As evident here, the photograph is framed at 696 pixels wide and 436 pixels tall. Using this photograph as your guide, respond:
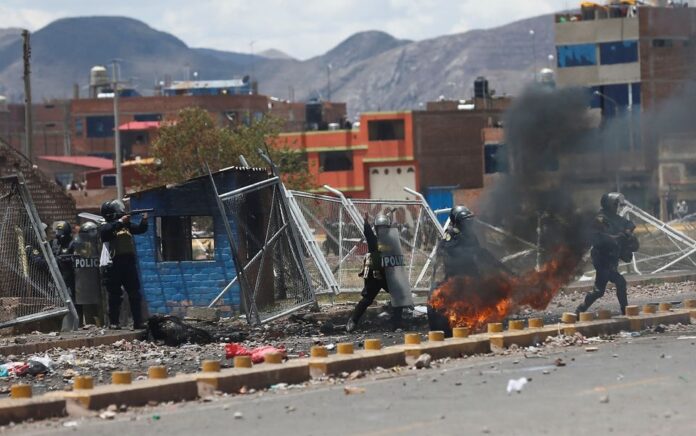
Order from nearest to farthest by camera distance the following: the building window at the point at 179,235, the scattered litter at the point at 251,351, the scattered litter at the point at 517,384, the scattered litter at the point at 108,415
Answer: the scattered litter at the point at 108,415 < the scattered litter at the point at 517,384 < the scattered litter at the point at 251,351 < the building window at the point at 179,235

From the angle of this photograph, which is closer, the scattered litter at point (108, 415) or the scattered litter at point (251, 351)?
the scattered litter at point (108, 415)

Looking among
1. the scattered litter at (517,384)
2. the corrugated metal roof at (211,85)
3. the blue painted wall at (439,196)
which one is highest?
the corrugated metal roof at (211,85)

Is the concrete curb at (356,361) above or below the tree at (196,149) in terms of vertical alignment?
below

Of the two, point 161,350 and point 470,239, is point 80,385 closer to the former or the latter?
point 161,350

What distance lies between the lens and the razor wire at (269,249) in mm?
19641

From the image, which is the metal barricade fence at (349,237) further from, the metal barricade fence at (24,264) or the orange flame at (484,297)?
the metal barricade fence at (24,264)

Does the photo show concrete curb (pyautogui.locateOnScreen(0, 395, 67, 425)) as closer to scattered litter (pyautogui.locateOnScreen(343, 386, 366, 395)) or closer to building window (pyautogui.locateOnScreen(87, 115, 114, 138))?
scattered litter (pyautogui.locateOnScreen(343, 386, 366, 395))

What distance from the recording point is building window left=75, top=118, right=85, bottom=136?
123 metres

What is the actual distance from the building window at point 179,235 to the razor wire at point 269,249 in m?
0.89

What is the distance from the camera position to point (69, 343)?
17453 mm

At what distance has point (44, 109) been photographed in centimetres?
14975

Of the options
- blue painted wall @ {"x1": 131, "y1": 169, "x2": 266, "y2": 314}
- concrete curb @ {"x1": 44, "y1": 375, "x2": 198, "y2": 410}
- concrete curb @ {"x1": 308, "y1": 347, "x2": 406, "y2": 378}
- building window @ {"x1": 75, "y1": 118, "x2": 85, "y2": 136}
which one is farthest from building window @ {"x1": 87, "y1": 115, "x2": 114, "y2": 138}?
concrete curb @ {"x1": 44, "y1": 375, "x2": 198, "y2": 410}

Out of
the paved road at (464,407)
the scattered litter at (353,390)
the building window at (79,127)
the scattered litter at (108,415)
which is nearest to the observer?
the paved road at (464,407)

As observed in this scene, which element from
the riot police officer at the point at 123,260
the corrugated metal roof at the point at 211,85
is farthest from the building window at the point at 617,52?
the riot police officer at the point at 123,260
